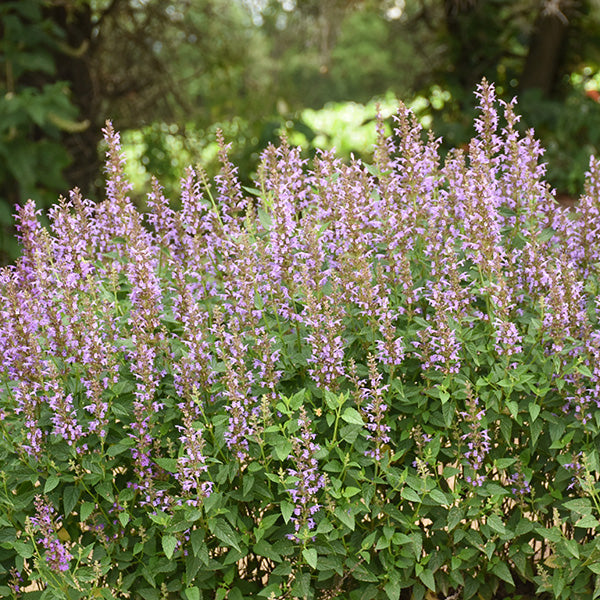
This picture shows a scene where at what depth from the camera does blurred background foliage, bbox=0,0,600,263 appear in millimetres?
8859

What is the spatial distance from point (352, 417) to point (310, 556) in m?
0.51

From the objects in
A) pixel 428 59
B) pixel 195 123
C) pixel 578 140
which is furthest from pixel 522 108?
pixel 195 123

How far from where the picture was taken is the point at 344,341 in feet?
11.2

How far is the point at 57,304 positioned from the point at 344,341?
4.32ft

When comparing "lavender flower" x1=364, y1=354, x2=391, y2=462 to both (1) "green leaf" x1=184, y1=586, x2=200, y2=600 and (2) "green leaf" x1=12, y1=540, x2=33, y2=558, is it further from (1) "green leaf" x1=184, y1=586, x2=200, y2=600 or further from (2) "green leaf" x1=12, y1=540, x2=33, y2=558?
(2) "green leaf" x1=12, y1=540, x2=33, y2=558

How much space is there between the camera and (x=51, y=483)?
3129 millimetres

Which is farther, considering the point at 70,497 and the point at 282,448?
the point at 70,497

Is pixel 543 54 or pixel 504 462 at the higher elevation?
pixel 543 54

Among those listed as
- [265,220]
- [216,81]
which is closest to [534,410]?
[265,220]

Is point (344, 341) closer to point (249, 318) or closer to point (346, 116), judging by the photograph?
point (249, 318)

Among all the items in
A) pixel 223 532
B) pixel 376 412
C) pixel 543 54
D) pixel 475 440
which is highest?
pixel 543 54

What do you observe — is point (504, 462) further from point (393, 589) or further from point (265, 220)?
point (265, 220)

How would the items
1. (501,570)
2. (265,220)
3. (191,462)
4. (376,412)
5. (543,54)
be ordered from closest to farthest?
(191,462)
(376,412)
(501,570)
(265,220)
(543,54)

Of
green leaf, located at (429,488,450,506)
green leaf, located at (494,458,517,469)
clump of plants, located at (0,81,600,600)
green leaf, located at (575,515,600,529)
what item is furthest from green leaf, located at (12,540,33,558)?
green leaf, located at (575,515,600,529)
